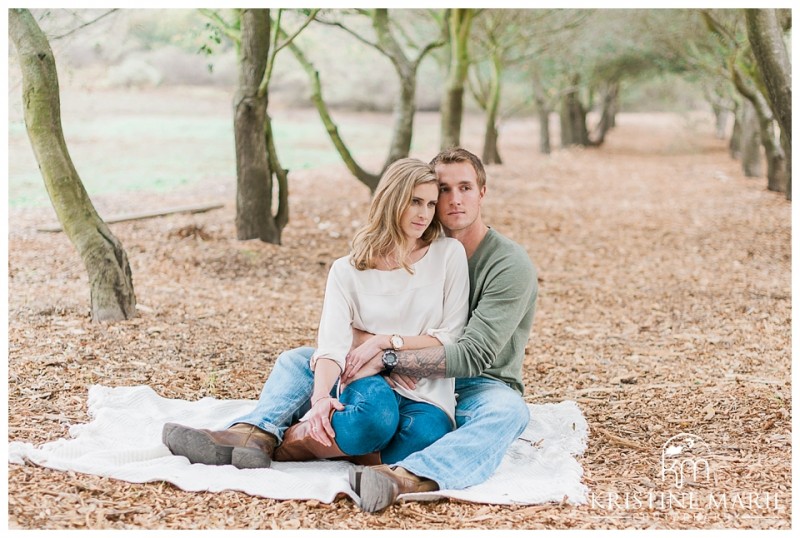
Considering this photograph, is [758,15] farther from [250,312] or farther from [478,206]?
[250,312]

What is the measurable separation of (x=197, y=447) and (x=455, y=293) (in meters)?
1.21

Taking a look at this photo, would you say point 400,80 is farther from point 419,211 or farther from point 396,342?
point 396,342

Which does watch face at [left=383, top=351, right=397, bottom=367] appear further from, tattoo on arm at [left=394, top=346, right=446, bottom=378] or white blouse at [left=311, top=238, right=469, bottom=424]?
white blouse at [left=311, top=238, right=469, bottom=424]

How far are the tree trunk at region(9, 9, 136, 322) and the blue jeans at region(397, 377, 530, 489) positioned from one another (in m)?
2.74

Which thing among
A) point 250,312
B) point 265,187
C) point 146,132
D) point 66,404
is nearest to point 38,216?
point 265,187

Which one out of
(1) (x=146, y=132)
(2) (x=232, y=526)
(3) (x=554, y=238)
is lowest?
(2) (x=232, y=526)

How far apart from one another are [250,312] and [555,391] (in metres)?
2.45

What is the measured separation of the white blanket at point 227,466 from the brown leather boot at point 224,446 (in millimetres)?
44

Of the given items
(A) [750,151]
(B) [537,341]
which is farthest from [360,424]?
(A) [750,151]

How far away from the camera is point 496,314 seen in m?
3.57

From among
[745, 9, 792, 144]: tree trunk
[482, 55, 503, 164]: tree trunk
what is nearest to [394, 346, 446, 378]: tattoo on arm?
[745, 9, 792, 144]: tree trunk

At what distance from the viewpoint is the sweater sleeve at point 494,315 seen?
349cm

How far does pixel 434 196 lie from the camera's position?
3.55 metres

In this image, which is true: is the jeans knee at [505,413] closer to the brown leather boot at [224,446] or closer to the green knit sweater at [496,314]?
the green knit sweater at [496,314]
